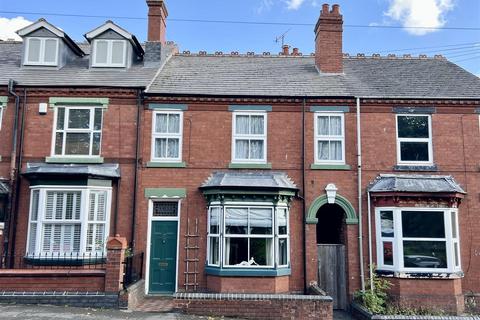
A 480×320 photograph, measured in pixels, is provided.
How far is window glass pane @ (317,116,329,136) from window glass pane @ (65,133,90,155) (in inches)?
296

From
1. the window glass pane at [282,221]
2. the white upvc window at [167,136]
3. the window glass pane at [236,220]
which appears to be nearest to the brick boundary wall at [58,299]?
the window glass pane at [236,220]

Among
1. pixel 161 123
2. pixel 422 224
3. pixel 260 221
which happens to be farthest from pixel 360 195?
pixel 161 123

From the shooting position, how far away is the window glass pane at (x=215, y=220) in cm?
1338

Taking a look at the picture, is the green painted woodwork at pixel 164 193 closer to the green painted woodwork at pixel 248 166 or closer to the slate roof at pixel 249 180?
the slate roof at pixel 249 180

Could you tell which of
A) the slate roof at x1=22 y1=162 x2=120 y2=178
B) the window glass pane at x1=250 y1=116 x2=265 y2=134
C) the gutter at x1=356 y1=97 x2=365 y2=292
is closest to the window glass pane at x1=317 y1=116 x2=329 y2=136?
the gutter at x1=356 y1=97 x2=365 y2=292

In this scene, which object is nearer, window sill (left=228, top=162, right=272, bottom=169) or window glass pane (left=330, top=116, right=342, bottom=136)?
window sill (left=228, top=162, right=272, bottom=169)

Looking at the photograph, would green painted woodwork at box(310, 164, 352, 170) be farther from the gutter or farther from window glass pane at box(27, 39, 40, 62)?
window glass pane at box(27, 39, 40, 62)

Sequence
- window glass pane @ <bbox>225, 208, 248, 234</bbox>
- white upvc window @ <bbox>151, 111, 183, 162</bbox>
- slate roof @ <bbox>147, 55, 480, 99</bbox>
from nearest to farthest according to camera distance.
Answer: window glass pane @ <bbox>225, 208, 248, 234</bbox>, white upvc window @ <bbox>151, 111, 183, 162</bbox>, slate roof @ <bbox>147, 55, 480, 99</bbox>

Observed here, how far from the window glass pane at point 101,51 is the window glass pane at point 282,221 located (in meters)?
8.33

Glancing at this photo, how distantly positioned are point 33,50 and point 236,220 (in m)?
9.60

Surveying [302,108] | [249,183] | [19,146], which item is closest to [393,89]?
[302,108]

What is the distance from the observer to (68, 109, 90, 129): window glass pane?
46.8 ft

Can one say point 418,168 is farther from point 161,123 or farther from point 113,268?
point 113,268

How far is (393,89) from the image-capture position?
15086mm
